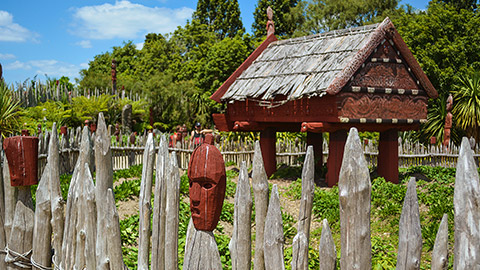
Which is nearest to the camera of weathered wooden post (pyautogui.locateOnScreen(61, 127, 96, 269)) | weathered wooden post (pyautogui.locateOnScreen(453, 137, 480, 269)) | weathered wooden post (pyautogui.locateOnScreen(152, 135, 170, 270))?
weathered wooden post (pyautogui.locateOnScreen(453, 137, 480, 269))

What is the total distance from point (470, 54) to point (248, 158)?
14.5m

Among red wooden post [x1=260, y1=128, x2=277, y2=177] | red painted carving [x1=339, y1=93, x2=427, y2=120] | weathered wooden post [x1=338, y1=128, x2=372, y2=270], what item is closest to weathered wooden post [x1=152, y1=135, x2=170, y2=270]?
weathered wooden post [x1=338, y1=128, x2=372, y2=270]

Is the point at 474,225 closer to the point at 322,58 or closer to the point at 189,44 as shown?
the point at 322,58

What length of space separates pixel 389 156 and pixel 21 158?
8087 millimetres

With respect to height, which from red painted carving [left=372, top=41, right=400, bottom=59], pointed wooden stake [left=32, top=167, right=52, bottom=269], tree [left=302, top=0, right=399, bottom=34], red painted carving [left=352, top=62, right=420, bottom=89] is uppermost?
tree [left=302, top=0, right=399, bottom=34]

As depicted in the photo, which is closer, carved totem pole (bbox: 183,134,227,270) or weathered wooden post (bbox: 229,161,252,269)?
carved totem pole (bbox: 183,134,227,270)

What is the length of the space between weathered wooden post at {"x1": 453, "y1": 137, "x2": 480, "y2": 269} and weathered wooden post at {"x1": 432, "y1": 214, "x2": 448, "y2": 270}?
0.07 meters

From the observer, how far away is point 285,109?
32.2ft

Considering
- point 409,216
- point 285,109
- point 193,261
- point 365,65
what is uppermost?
point 365,65

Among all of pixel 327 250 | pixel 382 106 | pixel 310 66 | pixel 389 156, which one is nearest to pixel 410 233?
pixel 327 250

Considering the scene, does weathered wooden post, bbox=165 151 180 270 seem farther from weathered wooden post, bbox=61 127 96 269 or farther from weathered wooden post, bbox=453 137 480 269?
weathered wooden post, bbox=453 137 480 269

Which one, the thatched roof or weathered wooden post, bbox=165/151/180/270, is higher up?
the thatched roof

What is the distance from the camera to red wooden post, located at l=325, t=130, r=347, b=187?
30.1ft

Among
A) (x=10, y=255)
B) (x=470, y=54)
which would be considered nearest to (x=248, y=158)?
(x=10, y=255)
